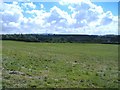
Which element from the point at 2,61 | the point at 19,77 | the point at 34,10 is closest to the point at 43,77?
the point at 19,77

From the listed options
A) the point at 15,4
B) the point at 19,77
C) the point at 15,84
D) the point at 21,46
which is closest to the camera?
the point at 15,84

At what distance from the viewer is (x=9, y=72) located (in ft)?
28.5

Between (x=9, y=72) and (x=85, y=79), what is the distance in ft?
8.89

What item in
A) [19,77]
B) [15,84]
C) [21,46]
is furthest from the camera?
[21,46]

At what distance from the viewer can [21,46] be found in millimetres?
14242

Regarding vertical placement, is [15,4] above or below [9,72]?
above

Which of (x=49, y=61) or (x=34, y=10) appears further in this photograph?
(x=49, y=61)

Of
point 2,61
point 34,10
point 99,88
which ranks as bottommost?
point 99,88

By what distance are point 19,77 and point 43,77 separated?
835mm

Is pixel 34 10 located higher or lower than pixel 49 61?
higher

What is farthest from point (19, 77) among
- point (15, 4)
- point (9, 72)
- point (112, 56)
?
point (112, 56)

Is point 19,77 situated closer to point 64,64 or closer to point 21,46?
point 64,64

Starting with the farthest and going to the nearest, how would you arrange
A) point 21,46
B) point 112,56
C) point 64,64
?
1. point 21,46
2. point 112,56
3. point 64,64

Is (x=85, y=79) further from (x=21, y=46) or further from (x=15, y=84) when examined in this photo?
(x=21, y=46)
